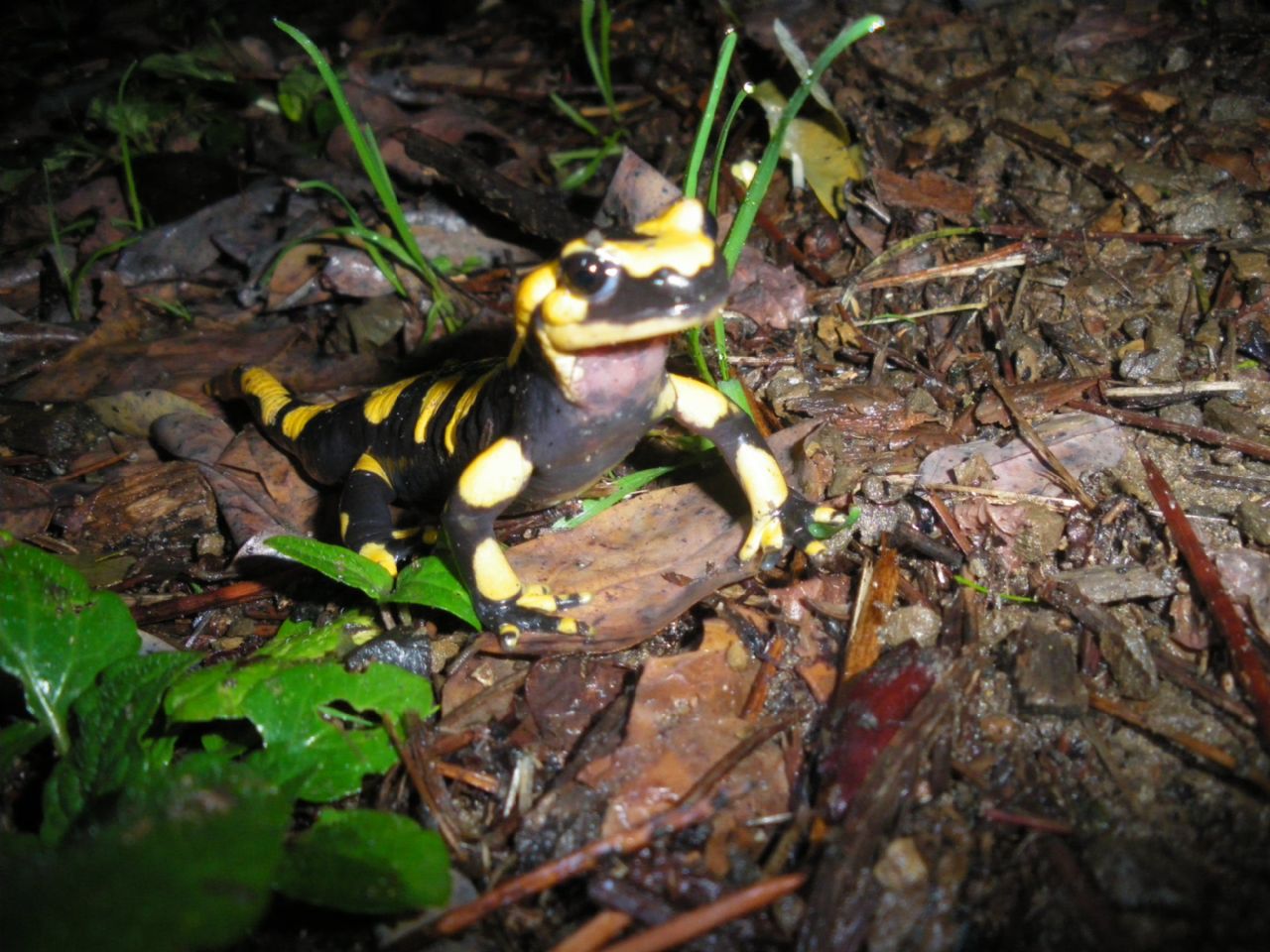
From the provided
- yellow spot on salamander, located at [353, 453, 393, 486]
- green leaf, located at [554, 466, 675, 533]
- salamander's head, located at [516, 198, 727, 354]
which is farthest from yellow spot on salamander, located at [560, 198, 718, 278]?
yellow spot on salamander, located at [353, 453, 393, 486]

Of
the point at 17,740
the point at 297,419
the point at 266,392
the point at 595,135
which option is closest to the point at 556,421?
the point at 297,419

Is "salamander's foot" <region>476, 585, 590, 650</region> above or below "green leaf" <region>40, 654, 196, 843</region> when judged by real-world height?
below

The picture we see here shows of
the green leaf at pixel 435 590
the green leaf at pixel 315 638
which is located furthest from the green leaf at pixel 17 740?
the green leaf at pixel 435 590

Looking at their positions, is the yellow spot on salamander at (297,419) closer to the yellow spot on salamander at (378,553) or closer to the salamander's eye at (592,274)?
the yellow spot on salamander at (378,553)

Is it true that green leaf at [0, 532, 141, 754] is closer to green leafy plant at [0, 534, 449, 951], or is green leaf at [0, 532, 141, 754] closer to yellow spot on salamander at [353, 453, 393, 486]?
green leafy plant at [0, 534, 449, 951]

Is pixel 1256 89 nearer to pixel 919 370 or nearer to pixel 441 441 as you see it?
pixel 919 370

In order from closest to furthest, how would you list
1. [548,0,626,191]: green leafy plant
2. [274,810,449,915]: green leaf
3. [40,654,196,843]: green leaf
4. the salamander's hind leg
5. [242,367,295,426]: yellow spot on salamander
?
[274,810,449,915]: green leaf
[40,654,196,843]: green leaf
the salamander's hind leg
[242,367,295,426]: yellow spot on salamander
[548,0,626,191]: green leafy plant

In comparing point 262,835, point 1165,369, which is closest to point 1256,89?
point 1165,369
